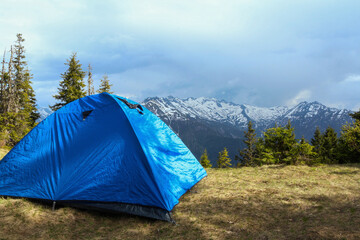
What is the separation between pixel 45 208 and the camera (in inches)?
255

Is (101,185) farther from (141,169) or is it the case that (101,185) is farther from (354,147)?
(354,147)

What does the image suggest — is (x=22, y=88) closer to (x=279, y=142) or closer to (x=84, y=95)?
(x=84, y=95)

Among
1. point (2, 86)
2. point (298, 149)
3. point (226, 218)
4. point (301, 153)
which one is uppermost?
point (2, 86)

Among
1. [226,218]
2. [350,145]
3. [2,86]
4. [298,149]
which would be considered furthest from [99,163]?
[2,86]

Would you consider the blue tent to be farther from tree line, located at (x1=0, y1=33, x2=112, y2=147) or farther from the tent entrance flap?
tree line, located at (x1=0, y1=33, x2=112, y2=147)

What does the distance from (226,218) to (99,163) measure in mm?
4179

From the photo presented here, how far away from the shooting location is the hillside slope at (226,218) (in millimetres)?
5113

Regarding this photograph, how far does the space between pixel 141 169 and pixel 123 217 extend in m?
1.52

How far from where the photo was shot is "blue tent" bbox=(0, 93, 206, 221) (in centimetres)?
629

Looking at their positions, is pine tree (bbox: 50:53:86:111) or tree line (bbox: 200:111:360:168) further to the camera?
pine tree (bbox: 50:53:86:111)

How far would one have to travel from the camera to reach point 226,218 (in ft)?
19.5

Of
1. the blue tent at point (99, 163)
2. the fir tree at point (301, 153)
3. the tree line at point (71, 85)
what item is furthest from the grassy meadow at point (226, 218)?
the tree line at point (71, 85)

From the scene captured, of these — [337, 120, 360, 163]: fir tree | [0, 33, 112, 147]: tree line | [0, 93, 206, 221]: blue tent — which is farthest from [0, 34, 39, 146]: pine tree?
[337, 120, 360, 163]: fir tree

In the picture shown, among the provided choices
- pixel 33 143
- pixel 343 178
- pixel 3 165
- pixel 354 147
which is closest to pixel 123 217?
pixel 33 143
